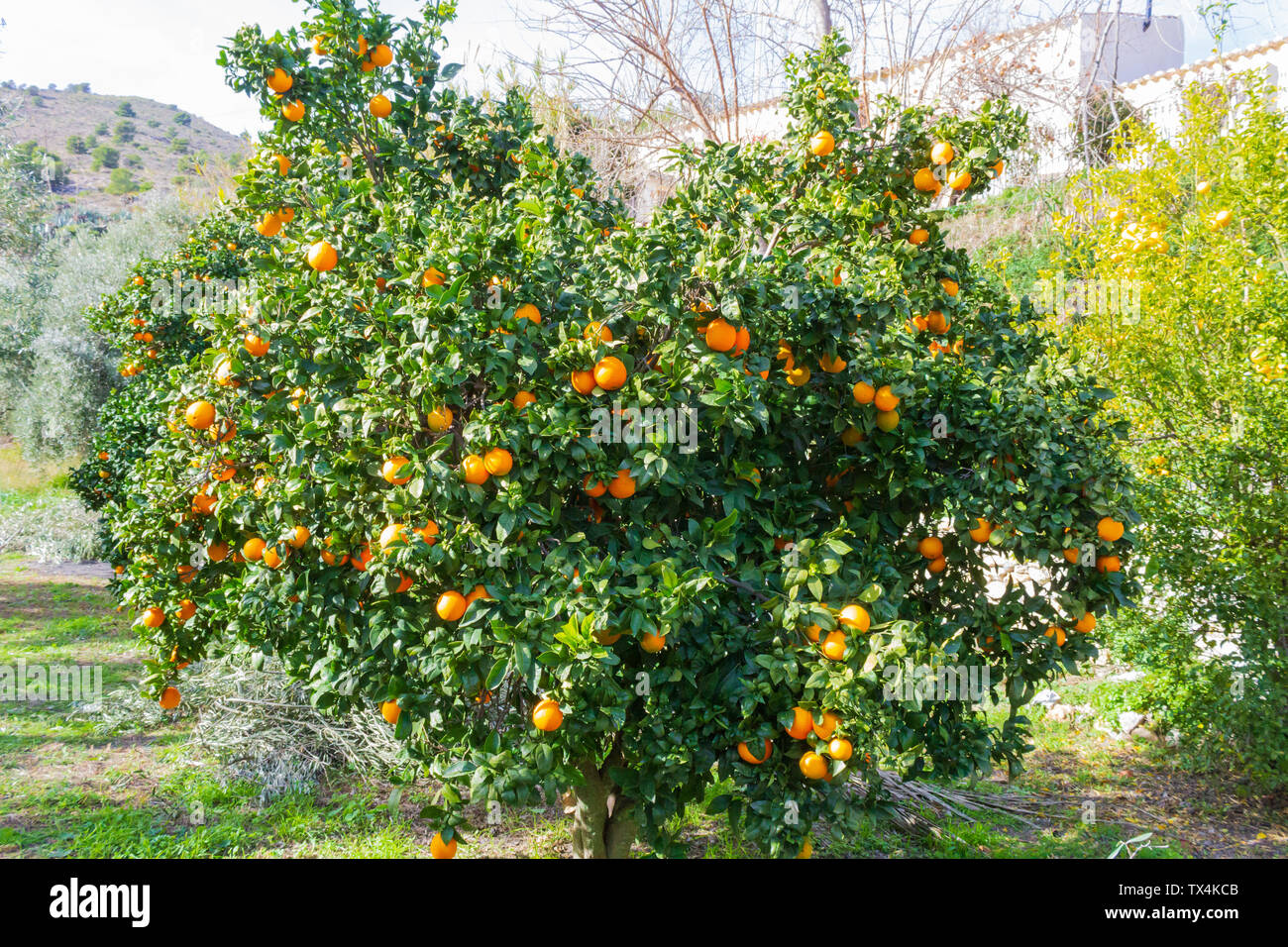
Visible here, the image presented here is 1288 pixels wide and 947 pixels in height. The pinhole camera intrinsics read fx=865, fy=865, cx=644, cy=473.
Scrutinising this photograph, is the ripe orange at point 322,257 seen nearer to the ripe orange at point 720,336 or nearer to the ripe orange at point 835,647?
the ripe orange at point 720,336

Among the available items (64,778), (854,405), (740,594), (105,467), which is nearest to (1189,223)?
(854,405)

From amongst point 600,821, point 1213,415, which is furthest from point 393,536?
point 1213,415

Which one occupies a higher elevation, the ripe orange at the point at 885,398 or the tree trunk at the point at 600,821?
the ripe orange at the point at 885,398

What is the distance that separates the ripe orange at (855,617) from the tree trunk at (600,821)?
1.30 m

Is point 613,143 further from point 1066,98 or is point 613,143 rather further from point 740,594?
point 740,594

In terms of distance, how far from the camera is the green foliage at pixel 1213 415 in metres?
3.85

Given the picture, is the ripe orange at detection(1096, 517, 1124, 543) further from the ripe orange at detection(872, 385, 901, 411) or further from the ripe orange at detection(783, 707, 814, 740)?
the ripe orange at detection(783, 707, 814, 740)

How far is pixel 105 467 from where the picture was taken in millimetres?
6359

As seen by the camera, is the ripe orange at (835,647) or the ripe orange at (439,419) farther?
the ripe orange at (439,419)

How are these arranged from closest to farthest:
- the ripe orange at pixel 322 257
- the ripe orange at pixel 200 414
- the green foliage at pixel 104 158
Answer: the ripe orange at pixel 322 257
the ripe orange at pixel 200 414
the green foliage at pixel 104 158

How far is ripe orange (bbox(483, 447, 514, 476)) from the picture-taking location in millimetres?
2035

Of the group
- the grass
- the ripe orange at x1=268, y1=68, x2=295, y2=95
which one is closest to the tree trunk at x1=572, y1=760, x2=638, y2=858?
the grass

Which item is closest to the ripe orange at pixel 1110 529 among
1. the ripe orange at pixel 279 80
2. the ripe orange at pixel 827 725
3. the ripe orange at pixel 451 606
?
the ripe orange at pixel 827 725

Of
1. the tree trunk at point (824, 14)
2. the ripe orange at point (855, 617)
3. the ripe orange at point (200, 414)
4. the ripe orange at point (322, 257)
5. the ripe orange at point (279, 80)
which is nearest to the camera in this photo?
the ripe orange at point (855, 617)
